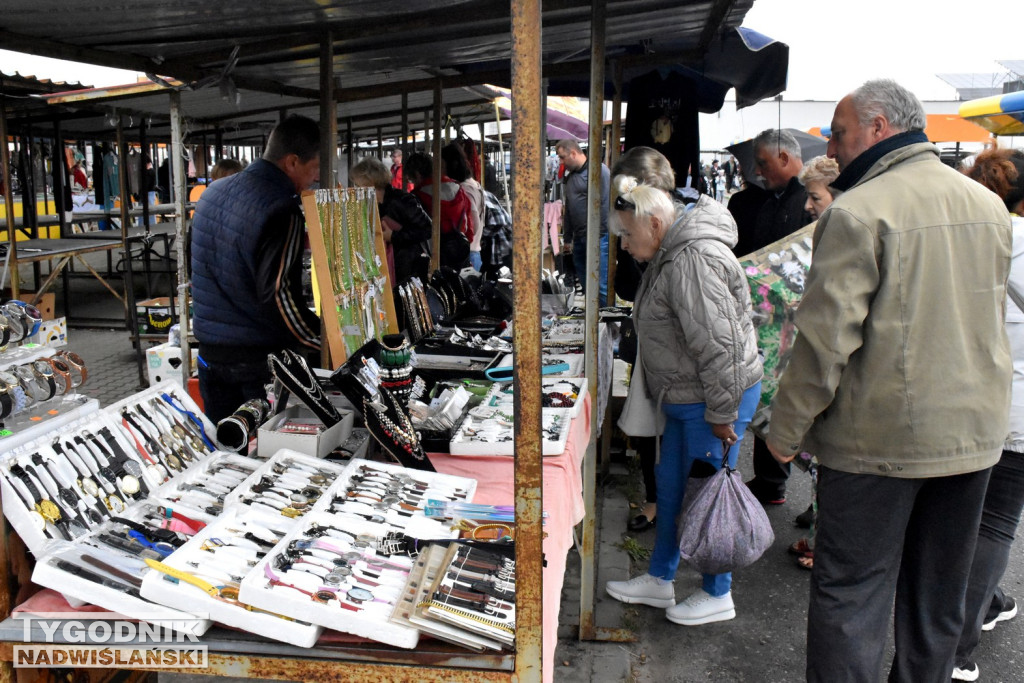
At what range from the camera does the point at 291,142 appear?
319cm

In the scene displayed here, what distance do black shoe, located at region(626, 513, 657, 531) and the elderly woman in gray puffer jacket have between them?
0.88m

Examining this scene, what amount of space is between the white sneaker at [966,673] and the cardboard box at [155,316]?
6.35 metres

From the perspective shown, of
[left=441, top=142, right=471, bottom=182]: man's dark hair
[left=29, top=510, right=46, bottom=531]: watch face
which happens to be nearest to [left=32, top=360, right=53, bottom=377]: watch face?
[left=29, top=510, right=46, bottom=531]: watch face

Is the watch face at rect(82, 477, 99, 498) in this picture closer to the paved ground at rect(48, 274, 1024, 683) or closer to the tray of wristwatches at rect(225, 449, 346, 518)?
the tray of wristwatches at rect(225, 449, 346, 518)

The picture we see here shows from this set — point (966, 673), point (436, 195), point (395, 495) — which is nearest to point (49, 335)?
point (395, 495)

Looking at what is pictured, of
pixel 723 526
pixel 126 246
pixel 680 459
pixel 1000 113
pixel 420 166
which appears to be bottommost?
pixel 723 526

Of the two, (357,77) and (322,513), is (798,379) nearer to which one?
(322,513)

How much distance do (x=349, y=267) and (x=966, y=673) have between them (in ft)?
9.41

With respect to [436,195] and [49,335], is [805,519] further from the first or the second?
[49,335]

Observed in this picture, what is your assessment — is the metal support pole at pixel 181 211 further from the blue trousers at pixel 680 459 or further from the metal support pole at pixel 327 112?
the blue trousers at pixel 680 459

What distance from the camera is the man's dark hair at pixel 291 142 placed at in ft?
10.4

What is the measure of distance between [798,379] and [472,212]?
19.4 ft

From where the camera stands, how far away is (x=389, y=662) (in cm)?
153

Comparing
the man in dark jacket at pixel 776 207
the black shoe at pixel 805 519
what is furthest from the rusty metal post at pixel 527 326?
the man in dark jacket at pixel 776 207
